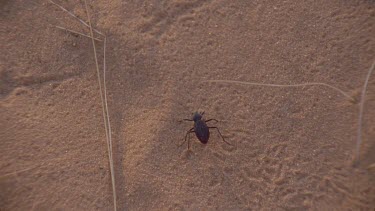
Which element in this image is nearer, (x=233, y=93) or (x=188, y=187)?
(x=188, y=187)

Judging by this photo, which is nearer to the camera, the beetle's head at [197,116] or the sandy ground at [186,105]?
the sandy ground at [186,105]

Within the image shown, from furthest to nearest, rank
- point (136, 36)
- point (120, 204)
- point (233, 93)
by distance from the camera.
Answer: point (136, 36) < point (233, 93) < point (120, 204)

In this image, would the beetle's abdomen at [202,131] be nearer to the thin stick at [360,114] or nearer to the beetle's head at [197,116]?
the beetle's head at [197,116]

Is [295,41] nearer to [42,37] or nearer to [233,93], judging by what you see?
[233,93]

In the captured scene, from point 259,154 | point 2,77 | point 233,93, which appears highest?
point 2,77

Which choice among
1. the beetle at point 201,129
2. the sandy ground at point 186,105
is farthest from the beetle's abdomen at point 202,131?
the sandy ground at point 186,105

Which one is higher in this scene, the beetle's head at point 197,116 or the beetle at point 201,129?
the beetle's head at point 197,116

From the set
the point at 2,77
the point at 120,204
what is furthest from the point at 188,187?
the point at 2,77

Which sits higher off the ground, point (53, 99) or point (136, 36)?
point (136, 36)
